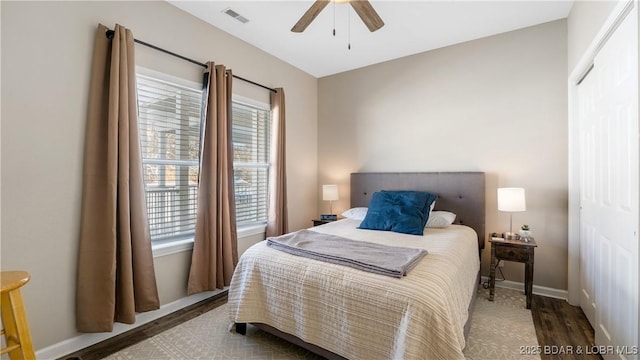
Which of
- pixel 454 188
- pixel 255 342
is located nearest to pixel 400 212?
pixel 454 188

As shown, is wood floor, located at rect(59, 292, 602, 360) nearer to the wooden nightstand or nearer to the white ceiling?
the wooden nightstand

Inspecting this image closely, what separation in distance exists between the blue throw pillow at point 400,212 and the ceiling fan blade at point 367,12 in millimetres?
1684

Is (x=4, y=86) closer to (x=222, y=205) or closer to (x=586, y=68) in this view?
(x=222, y=205)

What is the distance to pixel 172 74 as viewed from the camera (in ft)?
8.27

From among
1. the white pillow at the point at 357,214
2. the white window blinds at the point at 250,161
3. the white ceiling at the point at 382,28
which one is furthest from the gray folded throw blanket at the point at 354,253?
the white ceiling at the point at 382,28

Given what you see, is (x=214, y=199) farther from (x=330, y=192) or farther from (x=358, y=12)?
(x=358, y=12)

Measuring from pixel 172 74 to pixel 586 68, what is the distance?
3508mm

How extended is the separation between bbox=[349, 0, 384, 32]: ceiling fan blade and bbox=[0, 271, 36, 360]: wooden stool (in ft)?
8.07

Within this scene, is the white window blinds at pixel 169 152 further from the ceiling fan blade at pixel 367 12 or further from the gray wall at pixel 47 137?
the ceiling fan blade at pixel 367 12

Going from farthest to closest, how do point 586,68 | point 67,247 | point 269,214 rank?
point 269,214 < point 586,68 < point 67,247

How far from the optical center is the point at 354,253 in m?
1.91

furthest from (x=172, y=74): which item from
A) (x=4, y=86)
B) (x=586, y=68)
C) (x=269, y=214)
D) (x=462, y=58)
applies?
(x=586, y=68)

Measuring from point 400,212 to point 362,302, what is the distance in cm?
146

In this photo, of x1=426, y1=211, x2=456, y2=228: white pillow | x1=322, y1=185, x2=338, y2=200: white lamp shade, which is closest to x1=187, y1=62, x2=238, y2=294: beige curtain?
x1=322, y1=185, x2=338, y2=200: white lamp shade
